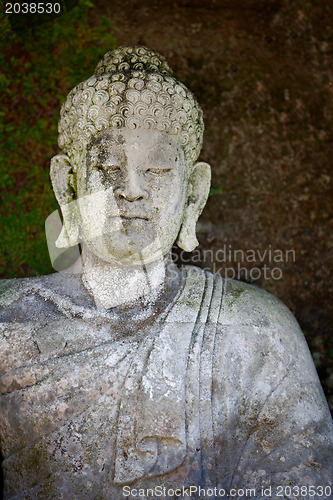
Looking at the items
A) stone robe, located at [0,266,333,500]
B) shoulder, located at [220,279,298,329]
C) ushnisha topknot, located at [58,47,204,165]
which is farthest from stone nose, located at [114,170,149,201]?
shoulder, located at [220,279,298,329]

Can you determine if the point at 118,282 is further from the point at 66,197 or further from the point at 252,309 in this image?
the point at 252,309

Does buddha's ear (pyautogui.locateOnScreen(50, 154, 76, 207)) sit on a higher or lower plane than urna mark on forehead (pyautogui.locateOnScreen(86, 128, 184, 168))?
lower

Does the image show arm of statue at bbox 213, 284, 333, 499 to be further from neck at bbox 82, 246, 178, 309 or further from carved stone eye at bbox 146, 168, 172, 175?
carved stone eye at bbox 146, 168, 172, 175

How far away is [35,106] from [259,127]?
161 cm

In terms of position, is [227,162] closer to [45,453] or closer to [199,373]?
[199,373]

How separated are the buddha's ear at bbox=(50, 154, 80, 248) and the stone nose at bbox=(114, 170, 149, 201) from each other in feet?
1.40

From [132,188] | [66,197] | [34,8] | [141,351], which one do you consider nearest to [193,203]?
[132,188]

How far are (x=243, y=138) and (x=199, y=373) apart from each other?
225 cm

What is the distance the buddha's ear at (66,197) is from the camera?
4242 millimetres

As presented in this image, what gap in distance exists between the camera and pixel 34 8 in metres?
5.17

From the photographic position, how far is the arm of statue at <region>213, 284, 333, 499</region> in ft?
11.8

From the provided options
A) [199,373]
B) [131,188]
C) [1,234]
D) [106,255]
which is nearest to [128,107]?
[131,188]

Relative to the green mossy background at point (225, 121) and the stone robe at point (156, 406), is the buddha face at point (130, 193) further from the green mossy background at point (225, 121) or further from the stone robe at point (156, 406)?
the green mossy background at point (225, 121)

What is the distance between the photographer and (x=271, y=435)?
3695mm
